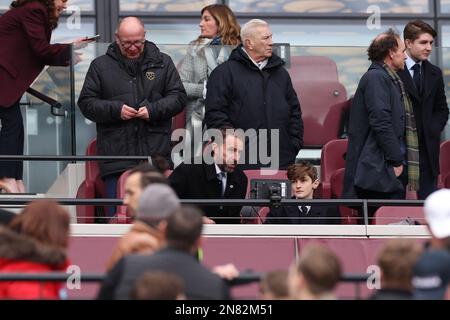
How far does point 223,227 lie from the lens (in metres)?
15.4

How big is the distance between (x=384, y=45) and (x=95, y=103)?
2.52 metres

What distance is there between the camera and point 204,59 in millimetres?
17594

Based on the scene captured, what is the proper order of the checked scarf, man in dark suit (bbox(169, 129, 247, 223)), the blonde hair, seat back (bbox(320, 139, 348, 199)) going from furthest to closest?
1. the blonde hair
2. seat back (bbox(320, 139, 348, 199))
3. the checked scarf
4. man in dark suit (bbox(169, 129, 247, 223))

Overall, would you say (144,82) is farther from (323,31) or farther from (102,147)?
(323,31)

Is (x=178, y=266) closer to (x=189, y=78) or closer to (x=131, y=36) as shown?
(x=131, y=36)

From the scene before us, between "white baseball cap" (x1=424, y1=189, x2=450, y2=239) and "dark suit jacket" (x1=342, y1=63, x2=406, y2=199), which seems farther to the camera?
"dark suit jacket" (x1=342, y1=63, x2=406, y2=199)

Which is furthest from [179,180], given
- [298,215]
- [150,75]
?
[150,75]

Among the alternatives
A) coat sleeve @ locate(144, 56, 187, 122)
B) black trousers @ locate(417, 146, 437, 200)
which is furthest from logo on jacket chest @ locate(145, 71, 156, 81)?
black trousers @ locate(417, 146, 437, 200)

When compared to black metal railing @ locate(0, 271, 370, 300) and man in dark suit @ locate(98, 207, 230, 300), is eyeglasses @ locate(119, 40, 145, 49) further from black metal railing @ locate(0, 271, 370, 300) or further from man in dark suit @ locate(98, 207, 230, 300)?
man in dark suit @ locate(98, 207, 230, 300)

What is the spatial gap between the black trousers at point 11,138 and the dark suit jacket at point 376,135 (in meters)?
2.90

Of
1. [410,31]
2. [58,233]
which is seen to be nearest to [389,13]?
[410,31]

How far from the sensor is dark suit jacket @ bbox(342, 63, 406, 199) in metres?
15.8

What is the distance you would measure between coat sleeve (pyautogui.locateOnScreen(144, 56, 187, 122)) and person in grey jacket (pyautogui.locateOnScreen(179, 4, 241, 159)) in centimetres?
77
